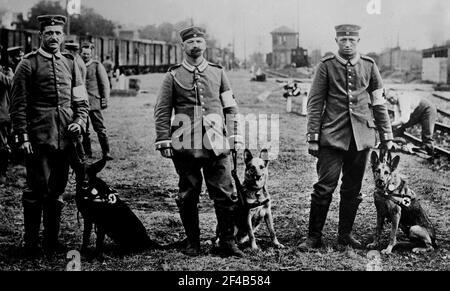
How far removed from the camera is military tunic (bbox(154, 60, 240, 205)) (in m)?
4.03

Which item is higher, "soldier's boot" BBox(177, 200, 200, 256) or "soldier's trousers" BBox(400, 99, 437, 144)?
"soldier's trousers" BBox(400, 99, 437, 144)

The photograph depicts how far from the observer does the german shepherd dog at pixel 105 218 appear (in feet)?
13.3

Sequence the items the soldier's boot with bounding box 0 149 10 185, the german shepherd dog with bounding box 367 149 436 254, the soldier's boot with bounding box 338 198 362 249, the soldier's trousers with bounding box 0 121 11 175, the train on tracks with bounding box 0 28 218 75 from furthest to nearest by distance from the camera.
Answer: the train on tracks with bounding box 0 28 218 75, the soldier's trousers with bounding box 0 121 11 175, the soldier's boot with bounding box 0 149 10 185, the soldier's boot with bounding box 338 198 362 249, the german shepherd dog with bounding box 367 149 436 254

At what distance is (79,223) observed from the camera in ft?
14.6

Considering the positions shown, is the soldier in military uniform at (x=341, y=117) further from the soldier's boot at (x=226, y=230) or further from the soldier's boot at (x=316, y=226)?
the soldier's boot at (x=226, y=230)

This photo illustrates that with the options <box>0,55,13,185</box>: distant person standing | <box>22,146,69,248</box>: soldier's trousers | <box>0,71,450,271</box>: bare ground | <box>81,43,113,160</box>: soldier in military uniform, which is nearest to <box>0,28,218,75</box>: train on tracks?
<box>0,55,13,185</box>: distant person standing

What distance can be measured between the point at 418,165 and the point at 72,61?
387cm

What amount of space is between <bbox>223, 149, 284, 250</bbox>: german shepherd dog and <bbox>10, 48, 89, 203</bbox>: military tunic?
4.43ft

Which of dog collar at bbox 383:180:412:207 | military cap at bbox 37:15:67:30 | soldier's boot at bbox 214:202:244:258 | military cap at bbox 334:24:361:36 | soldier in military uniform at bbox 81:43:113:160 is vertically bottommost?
soldier's boot at bbox 214:202:244:258

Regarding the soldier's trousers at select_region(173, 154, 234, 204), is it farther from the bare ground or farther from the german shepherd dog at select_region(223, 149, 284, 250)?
the bare ground

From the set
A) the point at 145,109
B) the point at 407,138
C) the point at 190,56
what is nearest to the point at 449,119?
the point at 407,138

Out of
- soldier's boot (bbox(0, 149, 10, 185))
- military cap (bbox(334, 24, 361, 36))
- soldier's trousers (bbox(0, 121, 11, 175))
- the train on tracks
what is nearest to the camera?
military cap (bbox(334, 24, 361, 36))

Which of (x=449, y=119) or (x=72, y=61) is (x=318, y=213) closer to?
(x=72, y=61)

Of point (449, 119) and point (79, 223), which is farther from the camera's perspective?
point (449, 119)
